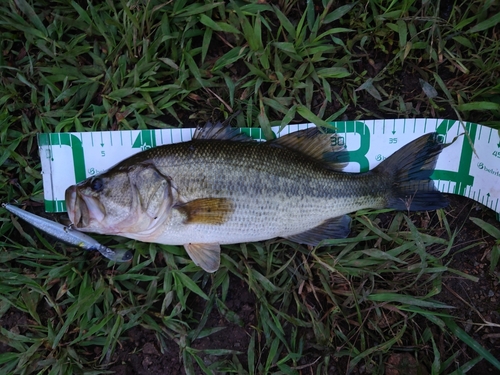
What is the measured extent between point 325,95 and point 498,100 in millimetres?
1375

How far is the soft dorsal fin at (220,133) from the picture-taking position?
9.50 ft

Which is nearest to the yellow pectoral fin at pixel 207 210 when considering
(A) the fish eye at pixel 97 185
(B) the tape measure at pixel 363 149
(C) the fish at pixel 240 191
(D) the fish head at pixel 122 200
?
(C) the fish at pixel 240 191

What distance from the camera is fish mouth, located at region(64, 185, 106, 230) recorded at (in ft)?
8.70

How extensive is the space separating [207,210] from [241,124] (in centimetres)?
80

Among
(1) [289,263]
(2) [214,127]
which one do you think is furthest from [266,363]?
(2) [214,127]

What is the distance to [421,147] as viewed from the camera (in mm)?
3004


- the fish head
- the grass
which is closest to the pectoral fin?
the grass

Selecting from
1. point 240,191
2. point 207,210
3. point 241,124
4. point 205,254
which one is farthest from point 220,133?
point 205,254

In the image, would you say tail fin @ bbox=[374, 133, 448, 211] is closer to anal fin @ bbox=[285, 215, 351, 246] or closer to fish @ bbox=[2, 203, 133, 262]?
anal fin @ bbox=[285, 215, 351, 246]

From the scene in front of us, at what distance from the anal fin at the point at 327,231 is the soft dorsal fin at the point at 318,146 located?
0.41 metres

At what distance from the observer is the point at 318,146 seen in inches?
119

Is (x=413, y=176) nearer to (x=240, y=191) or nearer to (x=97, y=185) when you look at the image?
(x=240, y=191)

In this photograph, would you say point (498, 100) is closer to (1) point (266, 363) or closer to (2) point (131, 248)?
(1) point (266, 363)

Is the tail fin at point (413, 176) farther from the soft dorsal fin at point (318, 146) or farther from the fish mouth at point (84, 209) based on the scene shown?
the fish mouth at point (84, 209)
